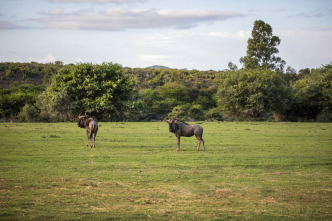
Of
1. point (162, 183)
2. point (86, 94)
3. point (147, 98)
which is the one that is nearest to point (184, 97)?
point (147, 98)

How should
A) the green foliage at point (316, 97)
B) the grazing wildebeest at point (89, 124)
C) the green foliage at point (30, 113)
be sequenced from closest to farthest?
the grazing wildebeest at point (89, 124) → the green foliage at point (30, 113) → the green foliage at point (316, 97)

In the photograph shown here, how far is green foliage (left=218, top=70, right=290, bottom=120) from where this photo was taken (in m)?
53.8

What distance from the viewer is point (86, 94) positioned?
48094 millimetres

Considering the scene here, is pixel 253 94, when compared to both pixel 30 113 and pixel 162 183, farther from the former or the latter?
pixel 162 183

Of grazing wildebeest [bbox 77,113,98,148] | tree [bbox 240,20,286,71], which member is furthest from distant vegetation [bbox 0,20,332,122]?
grazing wildebeest [bbox 77,113,98,148]

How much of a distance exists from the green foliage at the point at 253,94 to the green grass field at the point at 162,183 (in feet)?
110

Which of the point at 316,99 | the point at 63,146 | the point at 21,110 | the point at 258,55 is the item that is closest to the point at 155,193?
the point at 63,146

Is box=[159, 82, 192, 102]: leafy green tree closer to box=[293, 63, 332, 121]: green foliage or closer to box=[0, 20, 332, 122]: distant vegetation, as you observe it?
box=[0, 20, 332, 122]: distant vegetation

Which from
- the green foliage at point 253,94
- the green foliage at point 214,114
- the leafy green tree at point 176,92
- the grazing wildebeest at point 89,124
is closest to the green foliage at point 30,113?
the green foliage at point 253,94

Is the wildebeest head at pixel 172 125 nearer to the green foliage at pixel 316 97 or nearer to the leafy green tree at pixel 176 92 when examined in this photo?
the green foliage at pixel 316 97

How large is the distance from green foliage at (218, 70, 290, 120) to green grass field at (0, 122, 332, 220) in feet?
110

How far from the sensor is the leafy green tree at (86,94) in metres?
46.8

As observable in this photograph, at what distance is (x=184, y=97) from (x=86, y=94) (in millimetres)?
→ 31441

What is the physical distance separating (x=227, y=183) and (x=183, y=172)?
219 centimetres
